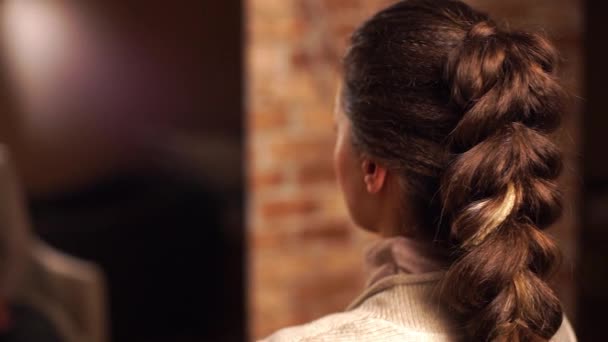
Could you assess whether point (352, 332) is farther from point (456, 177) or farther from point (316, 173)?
point (316, 173)

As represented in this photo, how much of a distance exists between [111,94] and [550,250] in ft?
3.81

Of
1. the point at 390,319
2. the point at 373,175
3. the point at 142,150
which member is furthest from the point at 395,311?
the point at 142,150

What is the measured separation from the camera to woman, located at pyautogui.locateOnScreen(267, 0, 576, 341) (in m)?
0.73

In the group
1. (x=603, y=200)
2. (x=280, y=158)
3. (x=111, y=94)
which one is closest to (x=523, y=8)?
(x=603, y=200)

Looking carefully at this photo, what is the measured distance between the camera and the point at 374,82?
31.8 inches

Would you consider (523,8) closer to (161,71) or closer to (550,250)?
(161,71)

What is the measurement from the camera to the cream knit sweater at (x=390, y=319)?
748mm

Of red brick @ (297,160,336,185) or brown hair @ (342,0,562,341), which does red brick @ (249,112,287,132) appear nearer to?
red brick @ (297,160,336,185)

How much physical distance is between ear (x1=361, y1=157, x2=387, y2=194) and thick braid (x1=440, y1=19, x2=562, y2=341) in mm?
86

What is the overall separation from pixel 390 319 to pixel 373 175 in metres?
0.17

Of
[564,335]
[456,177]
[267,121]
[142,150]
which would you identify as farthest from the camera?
[267,121]

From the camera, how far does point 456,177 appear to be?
72 cm

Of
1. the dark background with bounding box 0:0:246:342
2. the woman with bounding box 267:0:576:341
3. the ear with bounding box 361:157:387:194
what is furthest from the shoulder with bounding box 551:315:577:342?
the dark background with bounding box 0:0:246:342

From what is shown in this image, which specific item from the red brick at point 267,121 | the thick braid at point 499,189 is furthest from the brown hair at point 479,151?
the red brick at point 267,121
